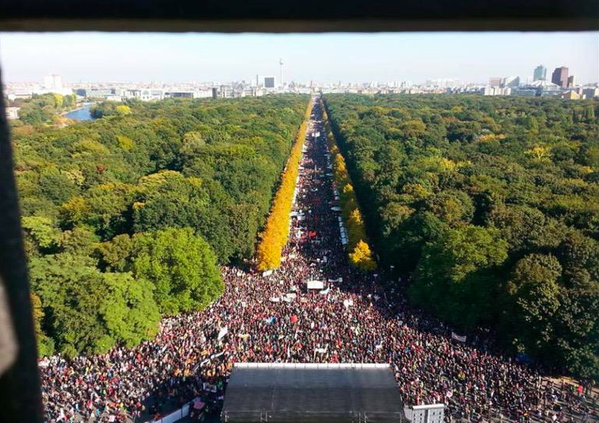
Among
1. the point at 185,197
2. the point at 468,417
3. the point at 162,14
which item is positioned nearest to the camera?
the point at 162,14

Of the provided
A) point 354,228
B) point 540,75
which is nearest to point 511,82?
point 540,75

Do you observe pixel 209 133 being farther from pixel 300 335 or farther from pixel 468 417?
pixel 468 417

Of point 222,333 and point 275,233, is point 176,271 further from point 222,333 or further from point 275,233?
point 275,233

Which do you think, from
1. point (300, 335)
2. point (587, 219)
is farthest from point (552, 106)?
point (300, 335)

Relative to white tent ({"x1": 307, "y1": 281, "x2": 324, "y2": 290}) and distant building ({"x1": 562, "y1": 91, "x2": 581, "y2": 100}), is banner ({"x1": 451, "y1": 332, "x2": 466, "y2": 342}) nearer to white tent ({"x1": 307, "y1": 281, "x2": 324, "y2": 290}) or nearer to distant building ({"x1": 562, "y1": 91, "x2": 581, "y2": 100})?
white tent ({"x1": 307, "y1": 281, "x2": 324, "y2": 290})

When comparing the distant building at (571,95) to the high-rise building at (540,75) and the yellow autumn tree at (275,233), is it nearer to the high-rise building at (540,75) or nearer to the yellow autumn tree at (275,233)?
the high-rise building at (540,75)

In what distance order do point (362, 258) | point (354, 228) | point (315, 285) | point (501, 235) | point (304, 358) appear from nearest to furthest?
point (304, 358), point (501, 235), point (315, 285), point (362, 258), point (354, 228)

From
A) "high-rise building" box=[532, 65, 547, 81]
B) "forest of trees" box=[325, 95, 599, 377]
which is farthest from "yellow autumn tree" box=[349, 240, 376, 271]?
"high-rise building" box=[532, 65, 547, 81]
